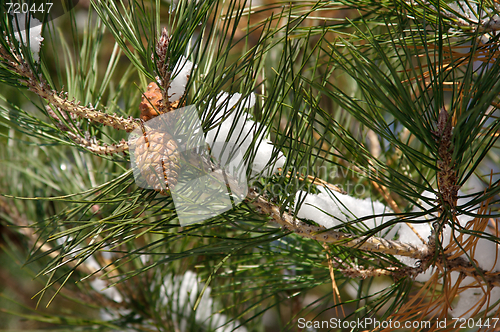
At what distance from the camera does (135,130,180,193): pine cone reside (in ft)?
0.86

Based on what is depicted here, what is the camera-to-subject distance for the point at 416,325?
1.16 ft

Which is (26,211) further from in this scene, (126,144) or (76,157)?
(126,144)

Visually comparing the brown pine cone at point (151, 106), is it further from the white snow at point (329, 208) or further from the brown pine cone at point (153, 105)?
the white snow at point (329, 208)

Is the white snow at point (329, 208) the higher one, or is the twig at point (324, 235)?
the white snow at point (329, 208)

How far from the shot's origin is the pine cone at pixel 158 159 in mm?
262

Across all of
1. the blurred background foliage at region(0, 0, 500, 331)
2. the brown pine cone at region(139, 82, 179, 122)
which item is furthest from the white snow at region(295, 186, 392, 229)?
the brown pine cone at region(139, 82, 179, 122)

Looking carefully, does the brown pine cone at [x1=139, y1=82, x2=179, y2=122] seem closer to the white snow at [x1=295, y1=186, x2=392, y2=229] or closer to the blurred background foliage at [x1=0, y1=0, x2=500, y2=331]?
the blurred background foliage at [x1=0, y1=0, x2=500, y2=331]

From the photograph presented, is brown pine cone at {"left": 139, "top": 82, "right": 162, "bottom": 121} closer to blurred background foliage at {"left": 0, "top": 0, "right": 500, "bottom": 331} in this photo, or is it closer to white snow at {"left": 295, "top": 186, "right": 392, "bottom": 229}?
blurred background foliage at {"left": 0, "top": 0, "right": 500, "bottom": 331}

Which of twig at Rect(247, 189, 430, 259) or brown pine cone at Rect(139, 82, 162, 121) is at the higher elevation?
brown pine cone at Rect(139, 82, 162, 121)

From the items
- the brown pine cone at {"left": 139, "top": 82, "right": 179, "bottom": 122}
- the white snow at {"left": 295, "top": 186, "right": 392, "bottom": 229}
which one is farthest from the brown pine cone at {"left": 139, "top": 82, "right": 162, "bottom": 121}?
the white snow at {"left": 295, "top": 186, "right": 392, "bottom": 229}

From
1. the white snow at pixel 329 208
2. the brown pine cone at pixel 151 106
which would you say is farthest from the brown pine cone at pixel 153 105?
the white snow at pixel 329 208

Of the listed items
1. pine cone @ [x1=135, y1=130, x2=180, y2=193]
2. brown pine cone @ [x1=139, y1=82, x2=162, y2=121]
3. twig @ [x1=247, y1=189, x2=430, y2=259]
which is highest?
brown pine cone @ [x1=139, y1=82, x2=162, y2=121]

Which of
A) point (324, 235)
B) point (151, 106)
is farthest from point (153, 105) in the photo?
point (324, 235)

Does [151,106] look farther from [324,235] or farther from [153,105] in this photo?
[324,235]
